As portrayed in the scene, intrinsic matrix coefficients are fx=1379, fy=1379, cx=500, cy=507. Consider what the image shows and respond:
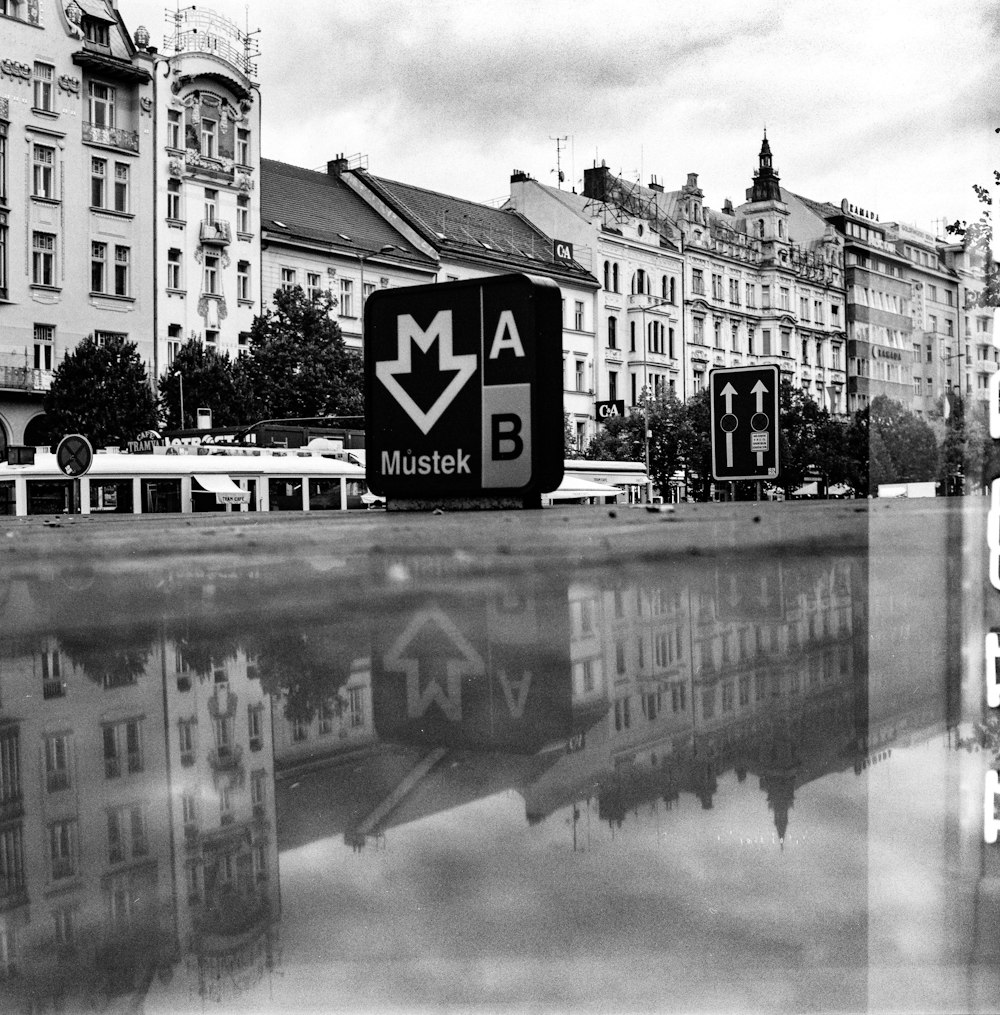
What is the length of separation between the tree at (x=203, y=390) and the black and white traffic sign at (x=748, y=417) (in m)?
11.8

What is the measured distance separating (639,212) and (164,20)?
21551 millimetres

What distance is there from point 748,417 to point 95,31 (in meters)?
18.9

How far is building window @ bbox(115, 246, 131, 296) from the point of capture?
32.1 m

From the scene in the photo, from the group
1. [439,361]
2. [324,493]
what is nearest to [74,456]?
[324,493]

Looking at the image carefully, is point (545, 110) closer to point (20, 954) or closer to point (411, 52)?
point (411, 52)

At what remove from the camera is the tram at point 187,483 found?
19.4 m

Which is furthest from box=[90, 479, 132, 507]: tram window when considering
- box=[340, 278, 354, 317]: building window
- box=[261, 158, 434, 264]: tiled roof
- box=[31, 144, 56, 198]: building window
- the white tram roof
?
box=[340, 278, 354, 317]: building window

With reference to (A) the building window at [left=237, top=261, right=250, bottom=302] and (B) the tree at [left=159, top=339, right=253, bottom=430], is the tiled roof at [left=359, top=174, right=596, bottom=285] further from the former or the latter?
(B) the tree at [left=159, top=339, right=253, bottom=430]

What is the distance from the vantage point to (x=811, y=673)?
1250mm

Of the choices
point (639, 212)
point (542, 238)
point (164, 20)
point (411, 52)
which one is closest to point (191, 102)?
point (164, 20)

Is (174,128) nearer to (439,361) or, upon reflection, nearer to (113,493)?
(113,493)

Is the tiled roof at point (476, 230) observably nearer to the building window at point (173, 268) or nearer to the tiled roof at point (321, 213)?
the tiled roof at point (321, 213)

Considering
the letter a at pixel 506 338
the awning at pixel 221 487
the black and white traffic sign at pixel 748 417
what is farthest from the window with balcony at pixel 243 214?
the letter a at pixel 506 338

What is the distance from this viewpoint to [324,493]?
835 inches
